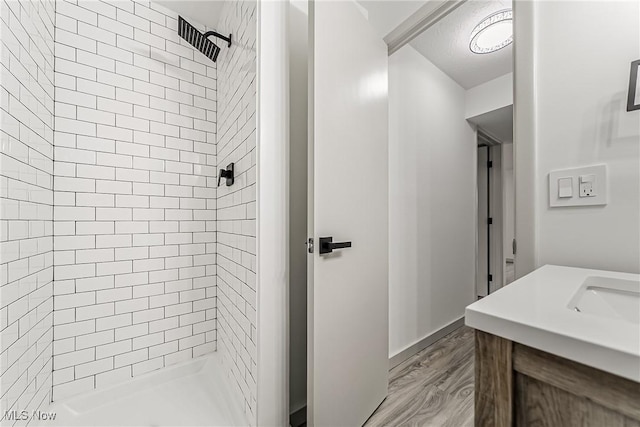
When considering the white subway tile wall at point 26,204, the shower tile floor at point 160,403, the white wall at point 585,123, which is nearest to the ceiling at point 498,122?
the white wall at point 585,123

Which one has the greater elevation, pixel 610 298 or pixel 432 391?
pixel 610 298

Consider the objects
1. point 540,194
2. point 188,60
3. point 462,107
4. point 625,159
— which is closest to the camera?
point 625,159

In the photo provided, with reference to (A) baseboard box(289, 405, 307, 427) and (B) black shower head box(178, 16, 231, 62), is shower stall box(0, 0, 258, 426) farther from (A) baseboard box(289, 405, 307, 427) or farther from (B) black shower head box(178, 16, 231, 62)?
(A) baseboard box(289, 405, 307, 427)

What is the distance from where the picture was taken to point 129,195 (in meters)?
1.53

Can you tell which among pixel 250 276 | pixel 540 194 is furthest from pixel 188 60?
pixel 540 194

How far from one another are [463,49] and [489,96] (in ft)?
2.27

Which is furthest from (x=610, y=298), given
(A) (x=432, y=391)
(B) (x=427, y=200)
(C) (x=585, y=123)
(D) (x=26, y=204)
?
(D) (x=26, y=204)

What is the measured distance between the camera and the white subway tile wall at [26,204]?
Answer: 94 cm

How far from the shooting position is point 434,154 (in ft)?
7.25

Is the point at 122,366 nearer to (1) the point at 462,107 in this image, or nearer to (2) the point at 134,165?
(2) the point at 134,165

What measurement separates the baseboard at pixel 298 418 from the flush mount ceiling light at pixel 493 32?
2575 millimetres

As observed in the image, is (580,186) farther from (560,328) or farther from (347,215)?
(347,215)

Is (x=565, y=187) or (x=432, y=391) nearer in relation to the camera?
(x=565, y=187)

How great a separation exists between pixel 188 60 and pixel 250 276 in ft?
5.22
